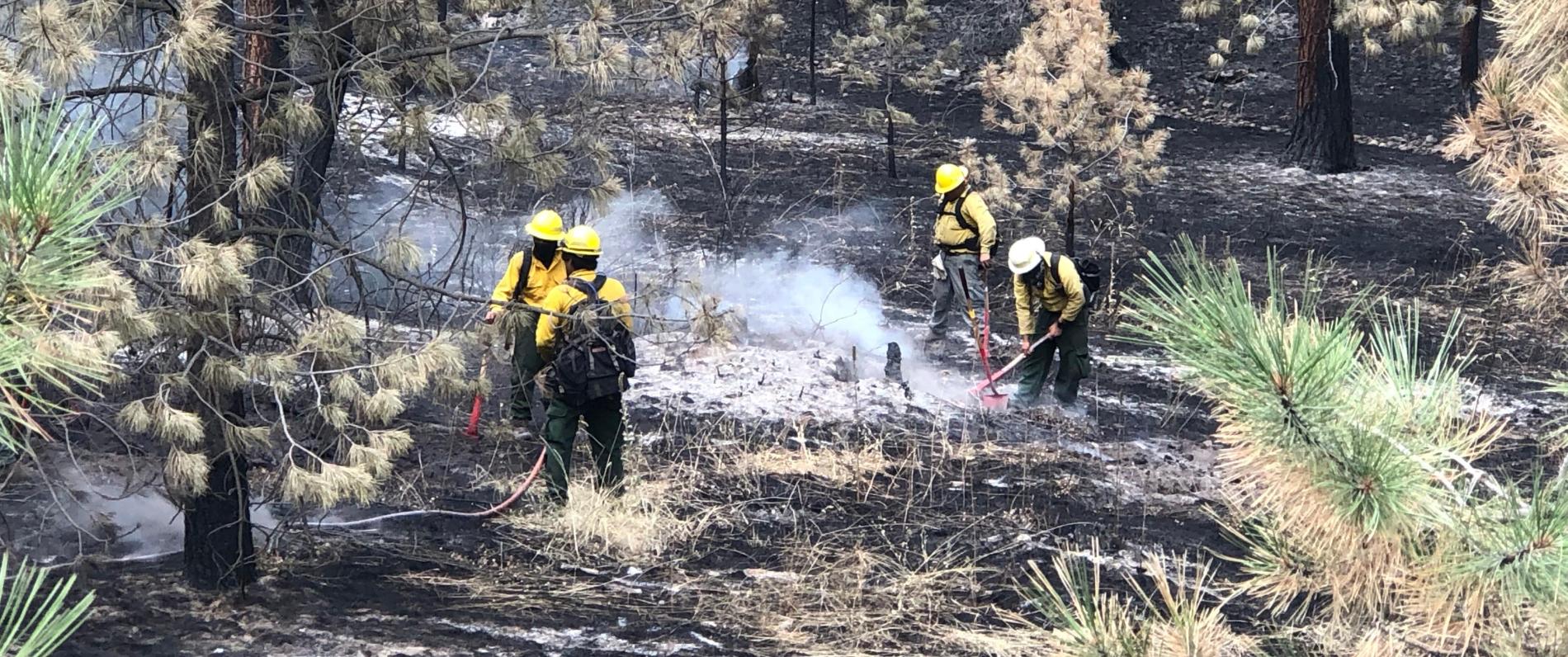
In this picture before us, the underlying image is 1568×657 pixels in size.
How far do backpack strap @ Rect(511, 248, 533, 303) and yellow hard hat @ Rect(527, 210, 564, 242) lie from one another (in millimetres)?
129

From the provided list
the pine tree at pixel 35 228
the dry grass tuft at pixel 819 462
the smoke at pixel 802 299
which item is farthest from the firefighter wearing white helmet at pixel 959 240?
the pine tree at pixel 35 228

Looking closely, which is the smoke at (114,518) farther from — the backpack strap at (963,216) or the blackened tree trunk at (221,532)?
the backpack strap at (963,216)

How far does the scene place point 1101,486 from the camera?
345 inches

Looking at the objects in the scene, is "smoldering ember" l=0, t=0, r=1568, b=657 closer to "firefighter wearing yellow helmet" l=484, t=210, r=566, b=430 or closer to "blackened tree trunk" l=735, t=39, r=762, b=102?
"firefighter wearing yellow helmet" l=484, t=210, r=566, b=430

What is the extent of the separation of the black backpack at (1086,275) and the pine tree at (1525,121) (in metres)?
5.64

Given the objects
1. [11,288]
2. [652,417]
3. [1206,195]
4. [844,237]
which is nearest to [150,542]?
[652,417]

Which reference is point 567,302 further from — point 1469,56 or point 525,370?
point 1469,56

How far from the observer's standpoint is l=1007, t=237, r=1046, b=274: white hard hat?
33.5 ft

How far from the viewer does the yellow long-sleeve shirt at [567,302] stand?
23.5 ft

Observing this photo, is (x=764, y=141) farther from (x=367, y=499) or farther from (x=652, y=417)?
(x=367, y=499)

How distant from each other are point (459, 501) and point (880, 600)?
262 cm

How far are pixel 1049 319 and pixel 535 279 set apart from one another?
12.9 ft

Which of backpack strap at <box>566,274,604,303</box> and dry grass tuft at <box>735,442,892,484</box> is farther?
dry grass tuft at <box>735,442,892,484</box>

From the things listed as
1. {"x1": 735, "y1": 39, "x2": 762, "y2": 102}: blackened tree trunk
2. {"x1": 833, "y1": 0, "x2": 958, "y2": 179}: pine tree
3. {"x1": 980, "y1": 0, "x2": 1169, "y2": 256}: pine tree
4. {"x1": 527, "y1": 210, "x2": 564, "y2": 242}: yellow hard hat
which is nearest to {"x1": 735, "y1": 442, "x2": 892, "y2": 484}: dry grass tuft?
{"x1": 527, "y1": 210, "x2": 564, "y2": 242}: yellow hard hat
